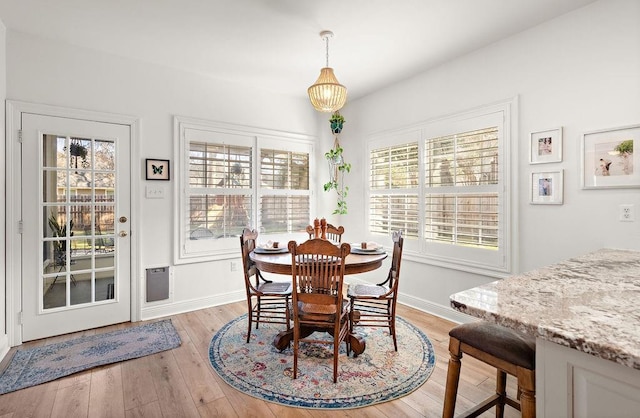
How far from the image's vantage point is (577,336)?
2.62 ft

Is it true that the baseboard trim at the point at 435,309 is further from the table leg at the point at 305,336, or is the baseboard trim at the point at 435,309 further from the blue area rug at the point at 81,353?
the blue area rug at the point at 81,353

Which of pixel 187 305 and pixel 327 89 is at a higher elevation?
pixel 327 89

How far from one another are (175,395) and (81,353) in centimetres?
115

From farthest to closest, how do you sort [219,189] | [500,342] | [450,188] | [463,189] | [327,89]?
[219,189], [450,188], [463,189], [327,89], [500,342]

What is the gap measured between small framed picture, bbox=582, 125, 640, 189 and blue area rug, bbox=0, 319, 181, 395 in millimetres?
3601

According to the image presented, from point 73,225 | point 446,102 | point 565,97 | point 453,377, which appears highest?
point 446,102

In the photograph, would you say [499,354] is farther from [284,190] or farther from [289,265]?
[284,190]

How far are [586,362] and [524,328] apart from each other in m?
0.15

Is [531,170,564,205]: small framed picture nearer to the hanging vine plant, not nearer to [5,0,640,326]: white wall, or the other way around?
[5,0,640,326]: white wall

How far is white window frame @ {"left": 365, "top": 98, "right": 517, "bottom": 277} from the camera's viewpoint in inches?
112

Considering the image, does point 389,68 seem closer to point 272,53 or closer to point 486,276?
point 272,53

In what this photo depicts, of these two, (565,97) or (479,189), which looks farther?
(479,189)

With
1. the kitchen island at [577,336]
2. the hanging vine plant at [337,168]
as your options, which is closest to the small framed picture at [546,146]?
the kitchen island at [577,336]

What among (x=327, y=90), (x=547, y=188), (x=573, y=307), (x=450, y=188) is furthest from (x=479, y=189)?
(x=573, y=307)
